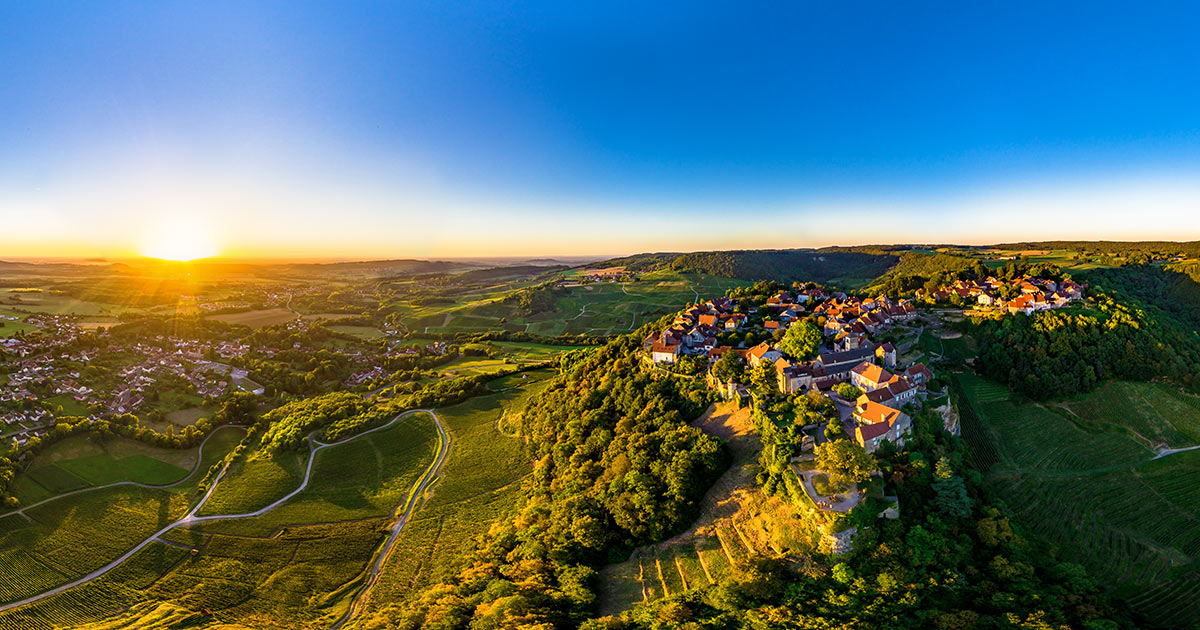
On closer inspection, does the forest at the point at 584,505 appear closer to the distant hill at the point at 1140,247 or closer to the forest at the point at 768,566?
the forest at the point at 768,566

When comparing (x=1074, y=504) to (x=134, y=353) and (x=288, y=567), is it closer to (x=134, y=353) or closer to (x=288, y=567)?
(x=288, y=567)

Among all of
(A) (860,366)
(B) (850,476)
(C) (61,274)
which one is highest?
(C) (61,274)

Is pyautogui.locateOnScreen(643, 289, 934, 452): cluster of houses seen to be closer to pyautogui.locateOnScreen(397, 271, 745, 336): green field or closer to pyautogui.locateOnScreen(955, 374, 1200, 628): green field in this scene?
pyautogui.locateOnScreen(955, 374, 1200, 628): green field

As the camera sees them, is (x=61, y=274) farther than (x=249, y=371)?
Yes

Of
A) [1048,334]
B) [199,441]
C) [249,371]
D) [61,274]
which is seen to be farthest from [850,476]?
[61,274]

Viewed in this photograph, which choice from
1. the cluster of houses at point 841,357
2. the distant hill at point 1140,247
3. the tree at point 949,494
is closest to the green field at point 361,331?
the cluster of houses at point 841,357
